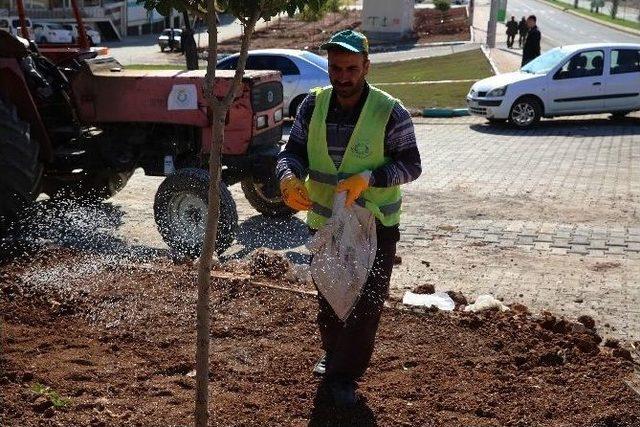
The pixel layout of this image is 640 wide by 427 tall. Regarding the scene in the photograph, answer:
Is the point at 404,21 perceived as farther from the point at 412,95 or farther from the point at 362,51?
the point at 362,51

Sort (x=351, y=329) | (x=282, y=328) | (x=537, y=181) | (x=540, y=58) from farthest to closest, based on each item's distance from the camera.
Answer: (x=540, y=58), (x=537, y=181), (x=282, y=328), (x=351, y=329)

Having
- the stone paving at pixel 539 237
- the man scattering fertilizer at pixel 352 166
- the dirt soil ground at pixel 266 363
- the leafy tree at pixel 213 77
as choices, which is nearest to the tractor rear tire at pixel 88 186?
the dirt soil ground at pixel 266 363

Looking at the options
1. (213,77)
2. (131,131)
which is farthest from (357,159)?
(131,131)

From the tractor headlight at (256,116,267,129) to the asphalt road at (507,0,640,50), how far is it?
35854 mm

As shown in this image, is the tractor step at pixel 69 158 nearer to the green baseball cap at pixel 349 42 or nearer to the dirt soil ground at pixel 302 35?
the green baseball cap at pixel 349 42

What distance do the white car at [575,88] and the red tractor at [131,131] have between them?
31.1ft

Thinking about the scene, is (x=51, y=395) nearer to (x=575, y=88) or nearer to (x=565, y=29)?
(x=575, y=88)

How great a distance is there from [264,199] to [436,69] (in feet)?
73.1

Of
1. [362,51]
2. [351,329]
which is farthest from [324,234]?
[362,51]

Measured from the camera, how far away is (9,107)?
7.93m

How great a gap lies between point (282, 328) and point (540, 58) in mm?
14637

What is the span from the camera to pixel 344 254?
427cm

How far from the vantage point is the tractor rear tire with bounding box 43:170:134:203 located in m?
8.91

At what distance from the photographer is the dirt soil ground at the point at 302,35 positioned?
44594mm
